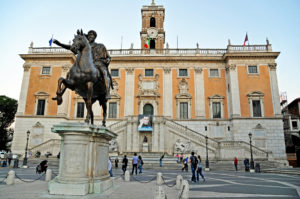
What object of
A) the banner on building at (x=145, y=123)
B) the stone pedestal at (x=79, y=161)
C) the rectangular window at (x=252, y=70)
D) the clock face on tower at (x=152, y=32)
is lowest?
the stone pedestal at (x=79, y=161)

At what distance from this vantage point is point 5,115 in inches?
1515

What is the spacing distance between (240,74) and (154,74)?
36.9ft

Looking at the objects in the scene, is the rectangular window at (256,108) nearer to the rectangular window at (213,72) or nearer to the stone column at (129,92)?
the rectangular window at (213,72)

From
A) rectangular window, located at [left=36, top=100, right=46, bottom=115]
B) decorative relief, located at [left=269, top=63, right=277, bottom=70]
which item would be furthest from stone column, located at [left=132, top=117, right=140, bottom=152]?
decorative relief, located at [left=269, top=63, right=277, bottom=70]

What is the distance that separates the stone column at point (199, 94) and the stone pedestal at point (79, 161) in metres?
24.1

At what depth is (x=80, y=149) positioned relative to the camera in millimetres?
5102

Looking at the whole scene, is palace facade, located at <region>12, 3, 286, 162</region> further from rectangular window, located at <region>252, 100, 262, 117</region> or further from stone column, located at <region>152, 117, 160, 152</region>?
stone column, located at <region>152, 117, 160, 152</region>

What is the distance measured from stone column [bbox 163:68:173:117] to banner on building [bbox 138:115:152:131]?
4.41 meters

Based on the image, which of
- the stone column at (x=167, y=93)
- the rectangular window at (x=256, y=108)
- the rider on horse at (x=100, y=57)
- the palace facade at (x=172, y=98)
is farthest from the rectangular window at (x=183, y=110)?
the rider on horse at (x=100, y=57)

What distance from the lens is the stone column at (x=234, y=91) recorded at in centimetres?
2717

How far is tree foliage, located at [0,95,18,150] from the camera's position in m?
37.8

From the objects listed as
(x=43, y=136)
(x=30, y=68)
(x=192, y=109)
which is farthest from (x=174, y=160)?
(x=30, y=68)

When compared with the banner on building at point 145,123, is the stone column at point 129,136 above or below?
below

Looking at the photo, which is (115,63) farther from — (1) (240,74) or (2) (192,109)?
(1) (240,74)
